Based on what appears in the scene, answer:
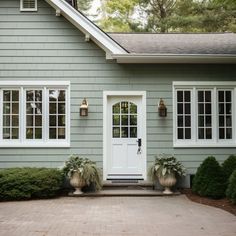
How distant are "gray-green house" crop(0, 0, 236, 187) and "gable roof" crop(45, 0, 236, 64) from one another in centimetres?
10

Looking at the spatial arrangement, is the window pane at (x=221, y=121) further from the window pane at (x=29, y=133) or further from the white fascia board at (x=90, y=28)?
the window pane at (x=29, y=133)

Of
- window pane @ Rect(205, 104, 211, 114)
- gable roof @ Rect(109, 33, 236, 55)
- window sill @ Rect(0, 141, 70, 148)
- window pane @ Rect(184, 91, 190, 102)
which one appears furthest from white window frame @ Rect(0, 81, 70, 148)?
window pane @ Rect(205, 104, 211, 114)

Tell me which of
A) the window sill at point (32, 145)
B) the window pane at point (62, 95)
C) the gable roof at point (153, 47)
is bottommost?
the window sill at point (32, 145)

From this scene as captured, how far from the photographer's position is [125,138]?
1162 centimetres

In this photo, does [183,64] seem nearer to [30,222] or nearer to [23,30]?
[23,30]

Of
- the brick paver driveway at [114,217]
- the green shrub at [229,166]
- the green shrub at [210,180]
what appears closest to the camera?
the brick paver driveway at [114,217]

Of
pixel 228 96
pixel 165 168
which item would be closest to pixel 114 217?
pixel 165 168

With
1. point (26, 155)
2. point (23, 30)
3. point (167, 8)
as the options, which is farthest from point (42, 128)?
point (167, 8)

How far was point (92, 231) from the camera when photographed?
6762 mm

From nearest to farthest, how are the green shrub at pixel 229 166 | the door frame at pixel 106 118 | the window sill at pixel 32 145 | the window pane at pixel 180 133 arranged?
the green shrub at pixel 229 166, the window sill at pixel 32 145, the door frame at pixel 106 118, the window pane at pixel 180 133

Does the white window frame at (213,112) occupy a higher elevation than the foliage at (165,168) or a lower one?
higher

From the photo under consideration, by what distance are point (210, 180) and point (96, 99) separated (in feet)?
12.4

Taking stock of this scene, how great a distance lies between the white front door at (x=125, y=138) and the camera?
11523 millimetres

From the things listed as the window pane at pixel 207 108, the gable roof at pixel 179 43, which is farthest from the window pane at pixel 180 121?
the gable roof at pixel 179 43
